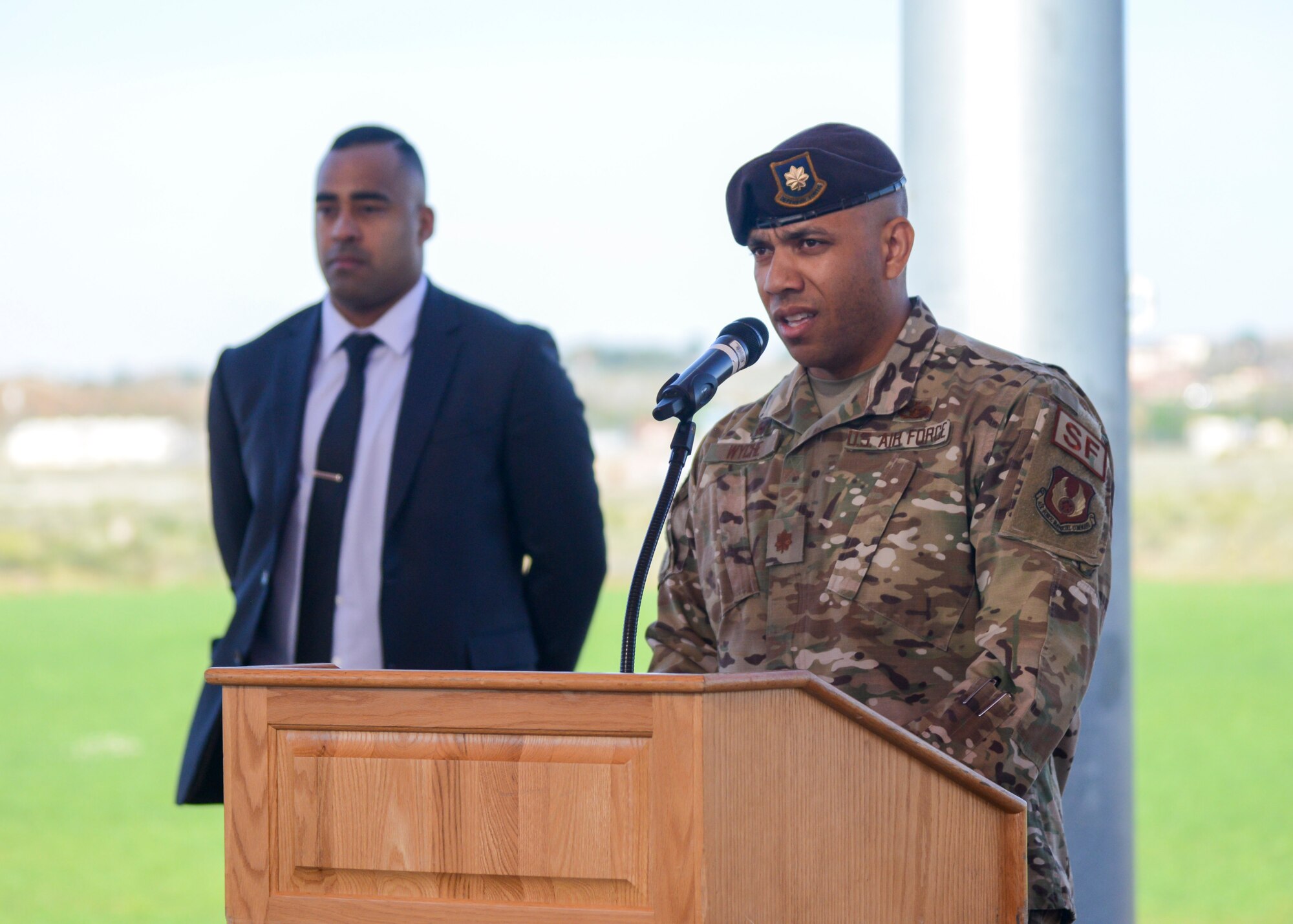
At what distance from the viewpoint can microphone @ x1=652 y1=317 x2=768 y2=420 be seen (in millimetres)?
1463

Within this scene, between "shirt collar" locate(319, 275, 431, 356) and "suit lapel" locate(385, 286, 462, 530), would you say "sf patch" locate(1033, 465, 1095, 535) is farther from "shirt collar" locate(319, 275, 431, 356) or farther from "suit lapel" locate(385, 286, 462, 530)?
"shirt collar" locate(319, 275, 431, 356)

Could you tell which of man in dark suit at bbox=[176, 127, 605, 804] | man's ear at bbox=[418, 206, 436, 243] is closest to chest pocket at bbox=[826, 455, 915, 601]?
man in dark suit at bbox=[176, 127, 605, 804]

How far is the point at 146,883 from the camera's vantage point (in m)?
9.80

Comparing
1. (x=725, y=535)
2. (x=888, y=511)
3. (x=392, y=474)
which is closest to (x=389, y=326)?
(x=392, y=474)

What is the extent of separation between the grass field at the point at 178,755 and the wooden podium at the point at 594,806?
7.20 m

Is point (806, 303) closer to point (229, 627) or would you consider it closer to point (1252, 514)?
point (229, 627)

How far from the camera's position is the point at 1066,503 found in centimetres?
157

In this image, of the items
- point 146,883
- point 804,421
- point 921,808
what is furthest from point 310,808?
point 146,883

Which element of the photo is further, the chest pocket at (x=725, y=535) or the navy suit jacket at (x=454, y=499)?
the navy suit jacket at (x=454, y=499)

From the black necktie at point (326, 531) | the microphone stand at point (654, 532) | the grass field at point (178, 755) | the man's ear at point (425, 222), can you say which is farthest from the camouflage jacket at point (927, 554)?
the grass field at point (178, 755)

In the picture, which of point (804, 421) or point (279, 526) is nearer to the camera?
point (804, 421)

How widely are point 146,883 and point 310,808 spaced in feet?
30.9

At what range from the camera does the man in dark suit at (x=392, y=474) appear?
241 cm

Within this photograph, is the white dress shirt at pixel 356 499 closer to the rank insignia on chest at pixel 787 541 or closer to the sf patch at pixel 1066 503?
the rank insignia on chest at pixel 787 541
